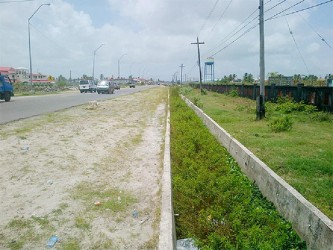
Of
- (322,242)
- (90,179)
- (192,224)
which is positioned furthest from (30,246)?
(322,242)

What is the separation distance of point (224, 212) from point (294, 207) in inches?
40.1

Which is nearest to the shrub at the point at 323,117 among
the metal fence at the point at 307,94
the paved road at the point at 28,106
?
the metal fence at the point at 307,94

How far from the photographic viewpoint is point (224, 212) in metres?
4.96

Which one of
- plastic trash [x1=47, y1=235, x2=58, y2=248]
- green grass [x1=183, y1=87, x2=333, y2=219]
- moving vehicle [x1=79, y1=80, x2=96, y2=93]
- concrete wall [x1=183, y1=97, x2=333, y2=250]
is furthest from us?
moving vehicle [x1=79, y1=80, x2=96, y2=93]

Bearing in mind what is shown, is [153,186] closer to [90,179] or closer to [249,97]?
[90,179]

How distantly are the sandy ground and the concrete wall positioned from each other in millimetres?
1895

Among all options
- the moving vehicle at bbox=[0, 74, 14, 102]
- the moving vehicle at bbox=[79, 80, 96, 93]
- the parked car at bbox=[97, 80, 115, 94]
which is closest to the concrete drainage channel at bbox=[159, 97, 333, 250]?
the moving vehicle at bbox=[0, 74, 14, 102]

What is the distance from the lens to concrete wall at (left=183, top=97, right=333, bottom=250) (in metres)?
3.70

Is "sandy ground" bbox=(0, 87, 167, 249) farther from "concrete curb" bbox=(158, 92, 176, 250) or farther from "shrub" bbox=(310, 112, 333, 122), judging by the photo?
"shrub" bbox=(310, 112, 333, 122)

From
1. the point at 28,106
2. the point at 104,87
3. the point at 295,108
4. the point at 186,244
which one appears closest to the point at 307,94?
the point at 295,108

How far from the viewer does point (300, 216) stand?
14.1 ft

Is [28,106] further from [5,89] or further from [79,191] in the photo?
[79,191]

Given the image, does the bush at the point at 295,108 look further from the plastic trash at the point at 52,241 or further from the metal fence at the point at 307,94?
the plastic trash at the point at 52,241

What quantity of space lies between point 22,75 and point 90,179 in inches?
5393
